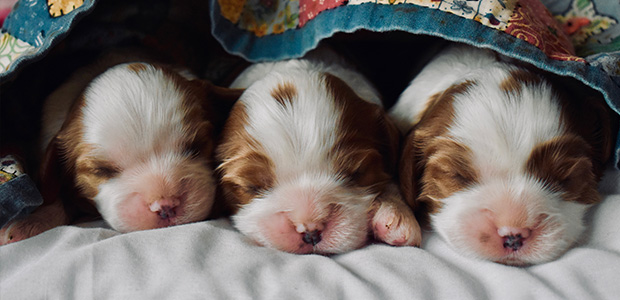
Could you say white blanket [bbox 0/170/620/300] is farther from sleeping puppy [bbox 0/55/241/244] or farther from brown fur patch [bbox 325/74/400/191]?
brown fur patch [bbox 325/74/400/191]

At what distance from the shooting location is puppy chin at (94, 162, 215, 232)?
1923 millimetres

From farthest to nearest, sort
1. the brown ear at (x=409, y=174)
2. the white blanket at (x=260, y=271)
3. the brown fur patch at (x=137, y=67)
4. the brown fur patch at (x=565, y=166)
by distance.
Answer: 1. the brown fur patch at (x=137, y=67)
2. the brown ear at (x=409, y=174)
3. the brown fur patch at (x=565, y=166)
4. the white blanket at (x=260, y=271)

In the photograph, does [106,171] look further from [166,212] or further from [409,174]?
[409,174]

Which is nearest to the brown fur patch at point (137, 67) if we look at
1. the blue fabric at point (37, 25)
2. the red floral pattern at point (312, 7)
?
the blue fabric at point (37, 25)

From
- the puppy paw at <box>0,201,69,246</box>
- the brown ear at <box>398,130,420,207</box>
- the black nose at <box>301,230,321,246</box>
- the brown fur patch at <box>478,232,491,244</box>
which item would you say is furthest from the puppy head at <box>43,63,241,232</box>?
the brown fur patch at <box>478,232,491,244</box>

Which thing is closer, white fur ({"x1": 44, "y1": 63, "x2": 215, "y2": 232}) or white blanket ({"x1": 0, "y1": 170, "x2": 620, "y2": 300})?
white blanket ({"x1": 0, "y1": 170, "x2": 620, "y2": 300})

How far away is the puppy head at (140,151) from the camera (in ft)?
6.38

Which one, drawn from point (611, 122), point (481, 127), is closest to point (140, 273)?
point (481, 127)

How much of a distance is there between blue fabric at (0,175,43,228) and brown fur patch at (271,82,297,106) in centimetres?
92

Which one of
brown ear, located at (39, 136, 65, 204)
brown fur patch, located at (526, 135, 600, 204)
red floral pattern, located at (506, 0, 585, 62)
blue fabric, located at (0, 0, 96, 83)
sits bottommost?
brown ear, located at (39, 136, 65, 204)

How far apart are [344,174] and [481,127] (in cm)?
50

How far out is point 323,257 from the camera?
174 centimetres

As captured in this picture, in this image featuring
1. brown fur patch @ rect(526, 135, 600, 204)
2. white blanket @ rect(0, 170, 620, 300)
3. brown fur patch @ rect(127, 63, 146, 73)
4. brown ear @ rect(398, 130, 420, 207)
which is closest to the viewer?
white blanket @ rect(0, 170, 620, 300)

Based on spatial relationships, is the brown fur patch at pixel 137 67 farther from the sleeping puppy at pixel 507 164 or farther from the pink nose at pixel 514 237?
the pink nose at pixel 514 237
